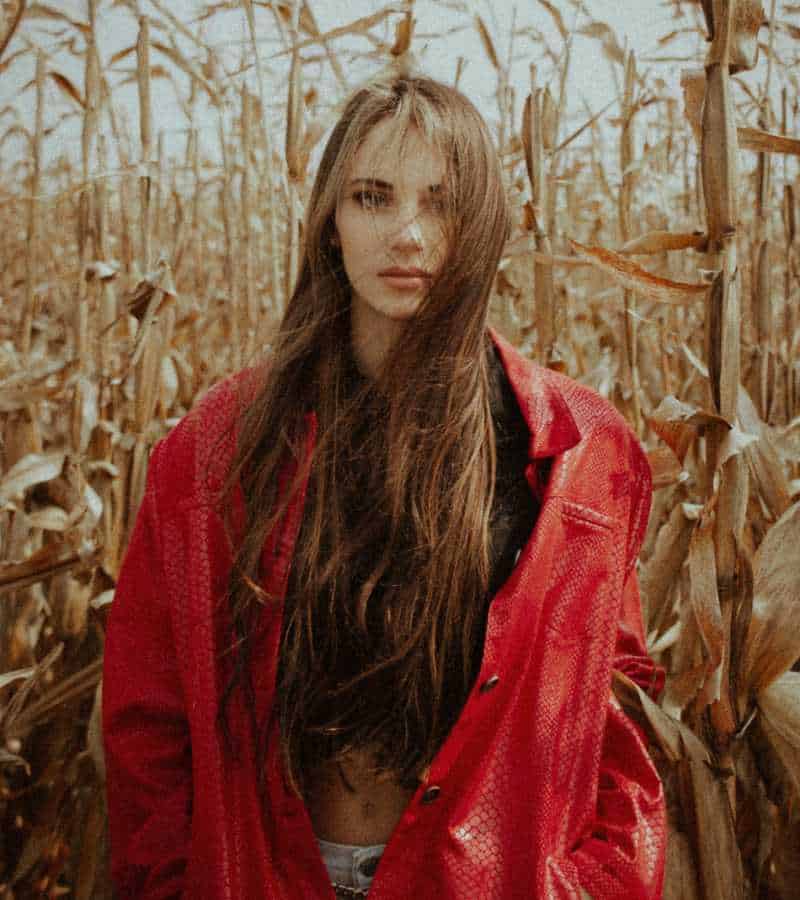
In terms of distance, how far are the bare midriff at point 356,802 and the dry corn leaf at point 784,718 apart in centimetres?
49

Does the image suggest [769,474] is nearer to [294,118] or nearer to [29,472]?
[294,118]

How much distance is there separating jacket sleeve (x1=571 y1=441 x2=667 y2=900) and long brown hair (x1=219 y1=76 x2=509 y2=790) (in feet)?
0.76

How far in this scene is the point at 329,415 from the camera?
1.19 m

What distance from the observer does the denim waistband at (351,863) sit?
109 centimetres

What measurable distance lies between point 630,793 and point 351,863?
381 mm

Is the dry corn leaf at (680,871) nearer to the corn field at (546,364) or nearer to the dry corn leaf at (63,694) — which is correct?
the corn field at (546,364)

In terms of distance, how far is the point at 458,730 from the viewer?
1.05m

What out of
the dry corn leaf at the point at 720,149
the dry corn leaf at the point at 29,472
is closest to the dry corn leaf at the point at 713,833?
the dry corn leaf at the point at 720,149

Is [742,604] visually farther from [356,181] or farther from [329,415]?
[356,181]

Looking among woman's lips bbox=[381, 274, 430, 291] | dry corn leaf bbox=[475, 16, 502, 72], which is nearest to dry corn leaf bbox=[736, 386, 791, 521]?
woman's lips bbox=[381, 274, 430, 291]

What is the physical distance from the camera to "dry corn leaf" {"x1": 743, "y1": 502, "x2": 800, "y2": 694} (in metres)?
1.10

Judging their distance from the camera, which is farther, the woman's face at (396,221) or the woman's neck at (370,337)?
the woman's neck at (370,337)

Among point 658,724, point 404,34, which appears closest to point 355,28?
point 404,34

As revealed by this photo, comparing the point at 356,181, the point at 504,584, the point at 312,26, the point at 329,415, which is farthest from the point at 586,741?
the point at 312,26
